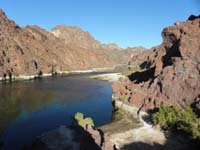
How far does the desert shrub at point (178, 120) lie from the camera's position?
109 feet

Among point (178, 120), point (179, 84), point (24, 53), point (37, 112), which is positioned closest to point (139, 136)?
point (178, 120)

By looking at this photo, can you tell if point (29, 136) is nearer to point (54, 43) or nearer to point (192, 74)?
point (192, 74)

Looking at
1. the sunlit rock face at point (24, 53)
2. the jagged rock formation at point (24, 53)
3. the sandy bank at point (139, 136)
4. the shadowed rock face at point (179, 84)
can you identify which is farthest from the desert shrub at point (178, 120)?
the sunlit rock face at point (24, 53)

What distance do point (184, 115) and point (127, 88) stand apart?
22.0 meters

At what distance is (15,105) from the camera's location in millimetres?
55844

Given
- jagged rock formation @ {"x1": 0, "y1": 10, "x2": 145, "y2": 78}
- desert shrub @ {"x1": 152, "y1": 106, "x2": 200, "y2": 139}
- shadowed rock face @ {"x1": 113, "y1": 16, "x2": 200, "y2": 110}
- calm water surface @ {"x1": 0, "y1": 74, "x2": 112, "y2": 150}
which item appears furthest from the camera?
jagged rock formation @ {"x1": 0, "y1": 10, "x2": 145, "y2": 78}

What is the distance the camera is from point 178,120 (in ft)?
118

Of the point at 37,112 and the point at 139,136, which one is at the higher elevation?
the point at 37,112

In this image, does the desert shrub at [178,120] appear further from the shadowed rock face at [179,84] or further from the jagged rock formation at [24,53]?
the jagged rock formation at [24,53]

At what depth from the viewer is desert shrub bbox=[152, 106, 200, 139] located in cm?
3312

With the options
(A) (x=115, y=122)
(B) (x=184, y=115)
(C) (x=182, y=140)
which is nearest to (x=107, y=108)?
(A) (x=115, y=122)

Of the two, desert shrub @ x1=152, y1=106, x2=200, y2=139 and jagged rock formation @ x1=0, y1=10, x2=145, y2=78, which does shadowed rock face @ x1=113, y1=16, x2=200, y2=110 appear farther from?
jagged rock formation @ x1=0, y1=10, x2=145, y2=78

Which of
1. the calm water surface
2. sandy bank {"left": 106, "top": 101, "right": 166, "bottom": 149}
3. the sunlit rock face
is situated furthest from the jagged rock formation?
sandy bank {"left": 106, "top": 101, "right": 166, "bottom": 149}

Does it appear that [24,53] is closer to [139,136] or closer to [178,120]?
[178,120]
